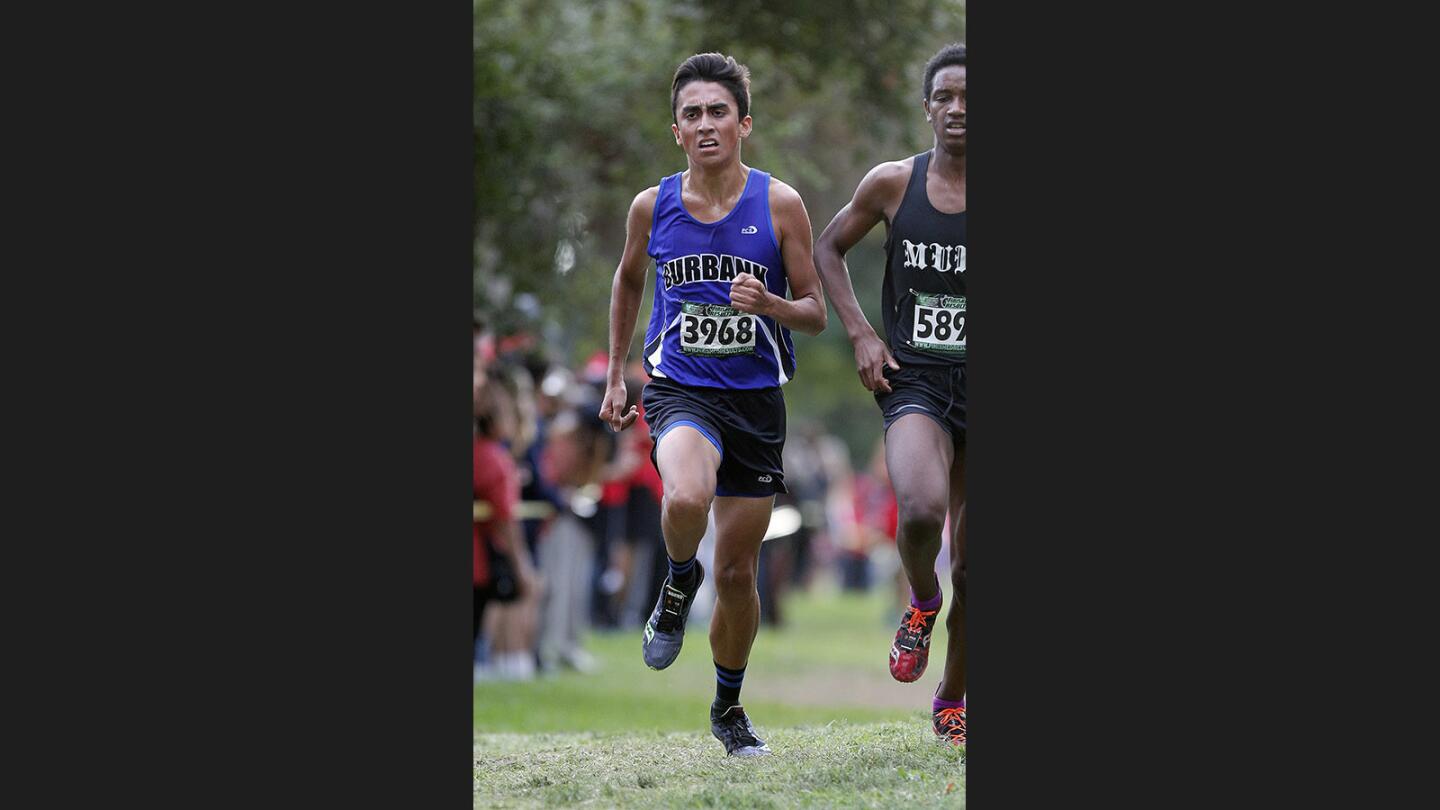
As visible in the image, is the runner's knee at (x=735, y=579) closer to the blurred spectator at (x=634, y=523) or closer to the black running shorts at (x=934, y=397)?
the black running shorts at (x=934, y=397)

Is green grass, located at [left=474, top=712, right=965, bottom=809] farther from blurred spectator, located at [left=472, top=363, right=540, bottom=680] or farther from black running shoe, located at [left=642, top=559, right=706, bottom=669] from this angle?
blurred spectator, located at [left=472, top=363, right=540, bottom=680]

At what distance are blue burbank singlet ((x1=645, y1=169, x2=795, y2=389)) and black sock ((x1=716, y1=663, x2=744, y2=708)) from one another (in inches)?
52.5

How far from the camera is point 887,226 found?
7.27 meters

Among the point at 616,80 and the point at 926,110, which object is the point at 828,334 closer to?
the point at 616,80

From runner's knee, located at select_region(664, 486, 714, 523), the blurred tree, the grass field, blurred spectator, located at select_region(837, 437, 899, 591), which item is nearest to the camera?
the grass field

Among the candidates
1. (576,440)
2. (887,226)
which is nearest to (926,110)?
(887,226)

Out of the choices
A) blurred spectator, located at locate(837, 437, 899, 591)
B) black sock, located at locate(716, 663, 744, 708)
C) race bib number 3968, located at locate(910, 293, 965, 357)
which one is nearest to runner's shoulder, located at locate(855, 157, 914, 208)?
race bib number 3968, located at locate(910, 293, 965, 357)

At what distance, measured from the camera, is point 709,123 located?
6.94 metres

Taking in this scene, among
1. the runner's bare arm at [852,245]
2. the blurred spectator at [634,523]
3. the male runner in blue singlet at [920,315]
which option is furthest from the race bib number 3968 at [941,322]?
the blurred spectator at [634,523]

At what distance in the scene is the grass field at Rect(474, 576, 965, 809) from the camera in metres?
6.43

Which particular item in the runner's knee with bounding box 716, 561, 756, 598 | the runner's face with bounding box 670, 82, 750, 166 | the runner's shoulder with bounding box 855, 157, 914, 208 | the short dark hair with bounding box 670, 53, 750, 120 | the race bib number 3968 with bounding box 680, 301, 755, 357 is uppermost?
the short dark hair with bounding box 670, 53, 750, 120

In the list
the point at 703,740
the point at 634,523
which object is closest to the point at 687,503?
the point at 703,740

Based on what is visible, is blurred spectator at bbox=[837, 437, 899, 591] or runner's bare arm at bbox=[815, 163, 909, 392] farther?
blurred spectator at bbox=[837, 437, 899, 591]

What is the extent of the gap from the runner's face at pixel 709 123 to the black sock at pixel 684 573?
1.73m
